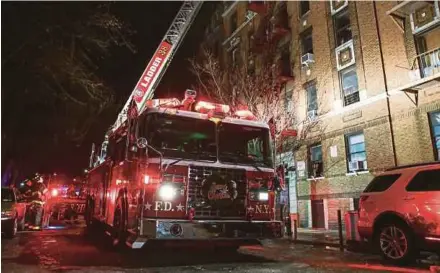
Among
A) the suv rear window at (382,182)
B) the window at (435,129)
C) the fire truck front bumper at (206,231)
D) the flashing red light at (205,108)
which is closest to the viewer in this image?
the fire truck front bumper at (206,231)

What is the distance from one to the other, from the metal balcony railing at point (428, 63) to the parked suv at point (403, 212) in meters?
7.33

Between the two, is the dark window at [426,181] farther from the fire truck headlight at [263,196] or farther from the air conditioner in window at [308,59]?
the air conditioner in window at [308,59]

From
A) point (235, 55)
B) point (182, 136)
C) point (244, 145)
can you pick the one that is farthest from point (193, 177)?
point (235, 55)

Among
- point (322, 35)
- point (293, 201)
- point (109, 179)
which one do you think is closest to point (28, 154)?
point (109, 179)

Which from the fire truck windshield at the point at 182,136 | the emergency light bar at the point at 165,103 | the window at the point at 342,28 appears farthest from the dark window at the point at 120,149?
the window at the point at 342,28

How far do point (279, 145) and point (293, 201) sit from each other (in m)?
4.71

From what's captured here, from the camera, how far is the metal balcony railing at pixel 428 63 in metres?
13.4

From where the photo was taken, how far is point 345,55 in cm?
1752

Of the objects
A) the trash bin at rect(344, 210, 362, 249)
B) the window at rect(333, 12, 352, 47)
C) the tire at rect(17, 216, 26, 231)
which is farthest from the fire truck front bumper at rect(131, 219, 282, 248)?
the window at rect(333, 12, 352, 47)

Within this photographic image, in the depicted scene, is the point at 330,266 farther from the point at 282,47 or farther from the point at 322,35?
the point at 282,47

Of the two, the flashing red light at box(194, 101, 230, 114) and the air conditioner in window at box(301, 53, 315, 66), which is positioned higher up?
the air conditioner in window at box(301, 53, 315, 66)

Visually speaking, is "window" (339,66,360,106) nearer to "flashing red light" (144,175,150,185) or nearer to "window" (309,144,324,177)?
"window" (309,144,324,177)

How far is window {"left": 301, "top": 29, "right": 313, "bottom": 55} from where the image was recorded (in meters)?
20.1

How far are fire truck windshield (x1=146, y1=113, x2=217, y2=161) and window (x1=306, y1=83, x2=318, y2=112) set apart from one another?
12596mm
